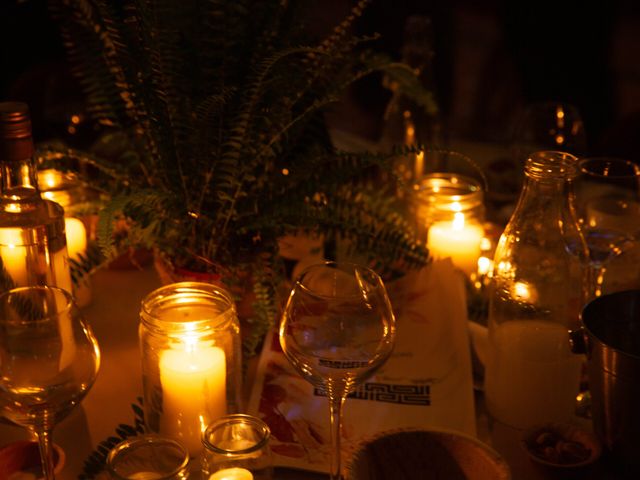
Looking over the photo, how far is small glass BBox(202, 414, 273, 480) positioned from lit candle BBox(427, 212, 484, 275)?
64 centimetres

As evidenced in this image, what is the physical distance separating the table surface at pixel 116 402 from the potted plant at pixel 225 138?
178 mm

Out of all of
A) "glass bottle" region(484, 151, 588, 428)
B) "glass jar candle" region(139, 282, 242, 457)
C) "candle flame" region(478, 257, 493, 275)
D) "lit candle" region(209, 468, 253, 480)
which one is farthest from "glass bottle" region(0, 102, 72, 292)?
"candle flame" region(478, 257, 493, 275)

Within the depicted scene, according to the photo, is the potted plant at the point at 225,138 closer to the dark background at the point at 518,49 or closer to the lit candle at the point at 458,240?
the lit candle at the point at 458,240

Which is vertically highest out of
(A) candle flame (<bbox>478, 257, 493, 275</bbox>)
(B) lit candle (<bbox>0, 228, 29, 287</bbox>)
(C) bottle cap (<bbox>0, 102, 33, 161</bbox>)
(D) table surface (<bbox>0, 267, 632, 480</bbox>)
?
(C) bottle cap (<bbox>0, 102, 33, 161</bbox>)

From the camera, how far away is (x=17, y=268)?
104cm

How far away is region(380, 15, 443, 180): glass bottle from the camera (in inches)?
65.6

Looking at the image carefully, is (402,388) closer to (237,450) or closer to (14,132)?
(237,450)

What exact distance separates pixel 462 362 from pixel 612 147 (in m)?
1.21

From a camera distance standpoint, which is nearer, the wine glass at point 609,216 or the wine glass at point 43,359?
the wine glass at point 43,359

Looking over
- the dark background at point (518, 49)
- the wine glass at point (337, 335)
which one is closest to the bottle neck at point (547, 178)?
the wine glass at point (337, 335)

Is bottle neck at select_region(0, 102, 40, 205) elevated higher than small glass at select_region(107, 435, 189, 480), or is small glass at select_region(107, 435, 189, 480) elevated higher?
bottle neck at select_region(0, 102, 40, 205)

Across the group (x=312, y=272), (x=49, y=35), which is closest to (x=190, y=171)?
(x=312, y=272)

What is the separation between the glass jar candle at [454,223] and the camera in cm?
140

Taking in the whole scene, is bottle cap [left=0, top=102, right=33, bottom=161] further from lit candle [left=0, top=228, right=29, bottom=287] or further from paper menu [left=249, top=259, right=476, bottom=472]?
paper menu [left=249, top=259, right=476, bottom=472]
